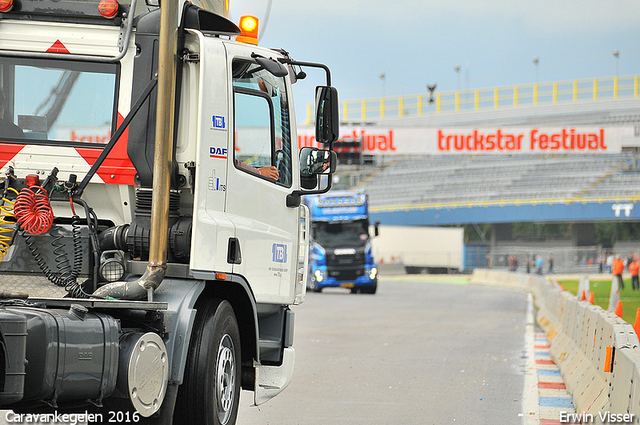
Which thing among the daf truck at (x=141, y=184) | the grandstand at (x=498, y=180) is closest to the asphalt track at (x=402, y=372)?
the daf truck at (x=141, y=184)

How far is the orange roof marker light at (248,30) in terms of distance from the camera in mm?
6492

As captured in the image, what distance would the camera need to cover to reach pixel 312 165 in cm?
696

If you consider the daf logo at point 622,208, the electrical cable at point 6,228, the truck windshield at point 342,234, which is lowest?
the electrical cable at point 6,228

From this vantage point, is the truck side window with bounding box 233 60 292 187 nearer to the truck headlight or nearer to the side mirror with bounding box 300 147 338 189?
the side mirror with bounding box 300 147 338 189

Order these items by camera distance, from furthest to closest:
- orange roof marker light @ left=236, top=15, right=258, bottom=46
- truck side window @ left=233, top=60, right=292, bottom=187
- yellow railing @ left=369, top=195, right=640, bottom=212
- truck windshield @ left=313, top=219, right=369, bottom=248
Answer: yellow railing @ left=369, top=195, right=640, bottom=212 → truck windshield @ left=313, top=219, right=369, bottom=248 → orange roof marker light @ left=236, top=15, right=258, bottom=46 → truck side window @ left=233, top=60, right=292, bottom=187

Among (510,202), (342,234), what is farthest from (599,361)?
(510,202)

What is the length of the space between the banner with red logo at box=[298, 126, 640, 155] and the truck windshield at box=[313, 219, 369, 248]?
6192mm

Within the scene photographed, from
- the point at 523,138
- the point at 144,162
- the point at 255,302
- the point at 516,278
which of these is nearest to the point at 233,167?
the point at 144,162

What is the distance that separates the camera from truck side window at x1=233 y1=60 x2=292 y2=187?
6008mm

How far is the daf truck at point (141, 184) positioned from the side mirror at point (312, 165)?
874 mm

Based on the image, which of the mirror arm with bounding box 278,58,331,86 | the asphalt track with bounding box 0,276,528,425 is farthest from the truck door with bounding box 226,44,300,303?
the asphalt track with bounding box 0,276,528,425

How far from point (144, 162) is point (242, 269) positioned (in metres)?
1.04

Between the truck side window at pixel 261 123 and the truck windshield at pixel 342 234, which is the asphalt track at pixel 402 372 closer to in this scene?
the truck side window at pixel 261 123

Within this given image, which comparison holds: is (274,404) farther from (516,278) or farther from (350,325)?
(516,278)
